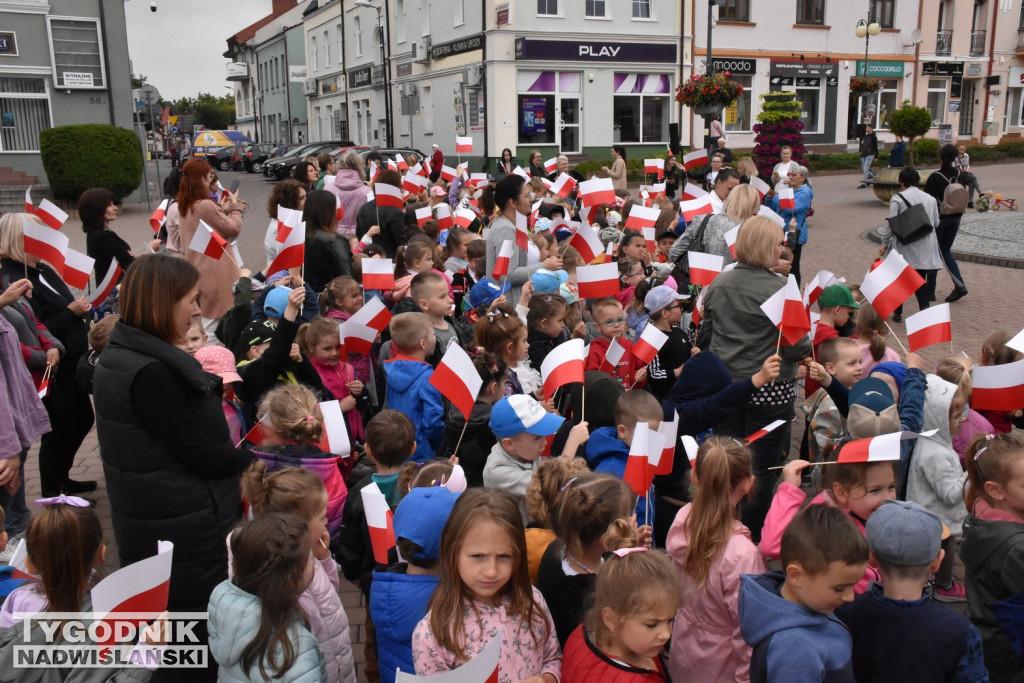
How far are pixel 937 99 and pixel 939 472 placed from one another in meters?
40.6

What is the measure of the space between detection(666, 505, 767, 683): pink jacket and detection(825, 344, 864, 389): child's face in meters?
1.96

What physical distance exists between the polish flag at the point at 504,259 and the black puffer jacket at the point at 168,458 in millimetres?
3218

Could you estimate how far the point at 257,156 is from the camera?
43.2 meters

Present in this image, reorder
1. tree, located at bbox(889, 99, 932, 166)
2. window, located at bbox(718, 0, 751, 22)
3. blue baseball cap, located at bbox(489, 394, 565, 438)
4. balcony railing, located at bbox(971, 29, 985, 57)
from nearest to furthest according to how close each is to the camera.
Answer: blue baseball cap, located at bbox(489, 394, 565, 438), tree, located at bbox(889, 99, 932, 166), window, located at bbox(718, 0, 751, 22), balcony railing, located at bbox(971, 29, 985, 57)

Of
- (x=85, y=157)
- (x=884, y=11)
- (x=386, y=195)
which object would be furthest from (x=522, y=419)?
(x=884, y=11)

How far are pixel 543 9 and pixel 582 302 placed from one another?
25757 millimetres

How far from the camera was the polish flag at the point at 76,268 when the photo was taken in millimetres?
5547

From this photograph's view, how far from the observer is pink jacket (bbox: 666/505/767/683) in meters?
2.84

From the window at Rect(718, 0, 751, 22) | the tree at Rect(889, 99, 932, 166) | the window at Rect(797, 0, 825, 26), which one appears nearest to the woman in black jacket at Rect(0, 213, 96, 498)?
the tree at Rect(889, 99, 932, 166)

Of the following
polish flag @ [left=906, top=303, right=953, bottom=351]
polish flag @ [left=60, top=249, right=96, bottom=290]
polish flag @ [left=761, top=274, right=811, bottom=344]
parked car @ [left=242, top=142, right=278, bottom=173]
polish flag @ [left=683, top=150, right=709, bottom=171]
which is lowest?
polish flag @ [left=906, top=303, right=953, bottom=351]

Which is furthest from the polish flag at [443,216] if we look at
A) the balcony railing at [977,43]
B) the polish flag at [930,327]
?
the balcony railing at [977,43]

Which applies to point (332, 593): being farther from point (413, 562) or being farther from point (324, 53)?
point (324, 53)

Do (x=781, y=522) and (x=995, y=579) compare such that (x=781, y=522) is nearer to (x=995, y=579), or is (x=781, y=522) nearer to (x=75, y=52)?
(x=995, y=579)

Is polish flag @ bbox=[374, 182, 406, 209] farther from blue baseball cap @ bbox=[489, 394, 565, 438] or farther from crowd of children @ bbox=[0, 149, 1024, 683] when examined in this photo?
blue baseball cap @ bbox=[489, 394, 565, 438]
